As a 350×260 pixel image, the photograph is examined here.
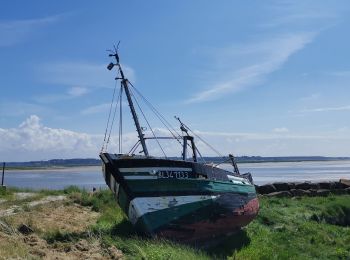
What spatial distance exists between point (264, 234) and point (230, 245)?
1.98 meters

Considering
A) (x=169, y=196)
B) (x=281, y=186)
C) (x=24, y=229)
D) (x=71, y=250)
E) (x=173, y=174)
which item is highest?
(x=173, y=174)

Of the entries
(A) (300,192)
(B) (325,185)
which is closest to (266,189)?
(A) (300,192)

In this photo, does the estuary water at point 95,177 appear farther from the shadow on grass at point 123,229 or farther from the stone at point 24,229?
the stone at point 24,229

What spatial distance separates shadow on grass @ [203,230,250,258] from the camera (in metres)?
13.7

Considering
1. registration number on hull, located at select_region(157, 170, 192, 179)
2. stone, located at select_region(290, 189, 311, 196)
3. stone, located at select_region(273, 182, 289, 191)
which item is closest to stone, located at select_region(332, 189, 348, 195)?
stone, located at select_region(290, 189, 311, 196)

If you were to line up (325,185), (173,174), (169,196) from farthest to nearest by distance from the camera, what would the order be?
1. (325,185)
2. (173,174)
3. (169,196)

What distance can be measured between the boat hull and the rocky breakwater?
11219 millimetres

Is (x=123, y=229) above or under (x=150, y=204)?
under

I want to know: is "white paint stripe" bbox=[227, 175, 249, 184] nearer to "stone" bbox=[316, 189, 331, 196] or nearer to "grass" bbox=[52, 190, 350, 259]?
"grass" bbox=[52, 190, 350, 259]

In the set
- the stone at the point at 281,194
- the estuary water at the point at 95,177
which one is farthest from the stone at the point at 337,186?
the estuary water at the point at 95,177

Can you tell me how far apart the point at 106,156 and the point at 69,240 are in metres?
2.55

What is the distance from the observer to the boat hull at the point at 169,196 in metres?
12.6

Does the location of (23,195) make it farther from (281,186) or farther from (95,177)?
(95,177)

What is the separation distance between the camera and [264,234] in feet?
52.9
